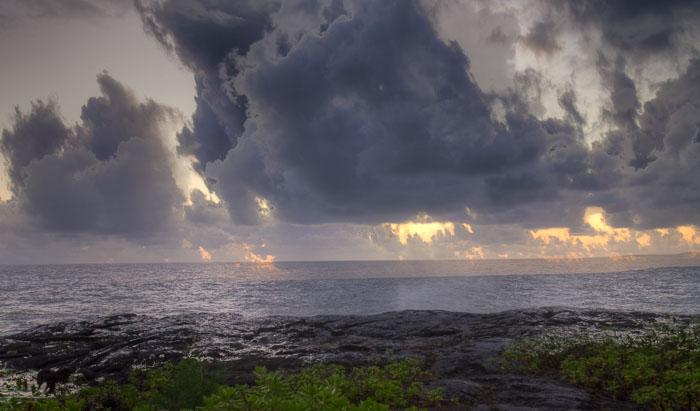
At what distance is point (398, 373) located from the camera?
38.5ft

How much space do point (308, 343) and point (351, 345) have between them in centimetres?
272

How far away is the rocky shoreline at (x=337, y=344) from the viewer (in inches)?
395

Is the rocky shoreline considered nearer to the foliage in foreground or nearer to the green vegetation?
the green vegetation

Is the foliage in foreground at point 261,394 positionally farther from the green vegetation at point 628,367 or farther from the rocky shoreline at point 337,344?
the green vegetation at point 628,367

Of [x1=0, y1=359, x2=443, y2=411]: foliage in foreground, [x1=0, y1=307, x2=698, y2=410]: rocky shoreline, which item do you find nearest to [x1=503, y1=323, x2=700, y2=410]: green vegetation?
[x1=0, y1=307, x2=698, y2=410]: rocky shoreline

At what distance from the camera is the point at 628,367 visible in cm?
953

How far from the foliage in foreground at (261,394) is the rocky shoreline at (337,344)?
54.0 inches

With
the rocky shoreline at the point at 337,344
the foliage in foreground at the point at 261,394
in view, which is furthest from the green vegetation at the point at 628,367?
the foliage in foreground at the point at 261,394

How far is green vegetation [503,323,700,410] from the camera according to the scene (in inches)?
266

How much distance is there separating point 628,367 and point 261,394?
33.4 ft

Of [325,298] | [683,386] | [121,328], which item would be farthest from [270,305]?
[683,386]

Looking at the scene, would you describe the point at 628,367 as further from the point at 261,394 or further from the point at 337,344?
the point at 337,344

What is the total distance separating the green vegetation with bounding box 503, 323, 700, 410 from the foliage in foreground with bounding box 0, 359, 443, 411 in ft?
13.3

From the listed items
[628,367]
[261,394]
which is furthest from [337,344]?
[261,394]
